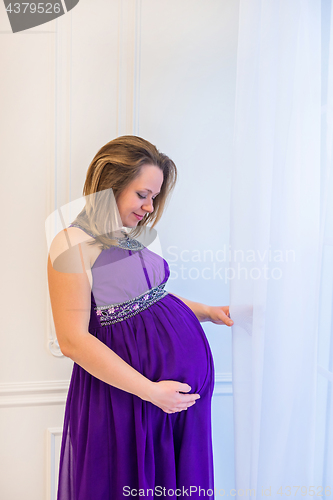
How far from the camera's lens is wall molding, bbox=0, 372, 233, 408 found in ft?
4.07

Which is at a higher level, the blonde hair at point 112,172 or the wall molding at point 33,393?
the blonde hair at point 112,172

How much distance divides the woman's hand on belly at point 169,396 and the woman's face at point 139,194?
454mm

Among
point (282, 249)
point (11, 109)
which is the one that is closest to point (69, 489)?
point (282, 249)

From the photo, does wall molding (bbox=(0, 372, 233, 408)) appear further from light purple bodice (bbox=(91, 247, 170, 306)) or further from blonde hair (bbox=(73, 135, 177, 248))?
blonde hair (bbox=(73, 135, 177, 248))

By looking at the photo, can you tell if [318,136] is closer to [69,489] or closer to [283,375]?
[283,375]

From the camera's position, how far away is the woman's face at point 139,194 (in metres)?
0.94

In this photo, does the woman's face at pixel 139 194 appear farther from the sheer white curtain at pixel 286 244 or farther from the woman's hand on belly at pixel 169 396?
the woman's hand on belly at pixel 169 396

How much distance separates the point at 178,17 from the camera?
124cm

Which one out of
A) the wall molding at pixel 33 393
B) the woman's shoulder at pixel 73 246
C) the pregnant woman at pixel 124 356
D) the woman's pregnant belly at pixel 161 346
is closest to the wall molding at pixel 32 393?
the wall molding at pixel 33 393

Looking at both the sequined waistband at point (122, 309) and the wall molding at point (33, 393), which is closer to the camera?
the sequined waistband at point (122, 309)

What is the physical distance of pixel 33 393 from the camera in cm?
126

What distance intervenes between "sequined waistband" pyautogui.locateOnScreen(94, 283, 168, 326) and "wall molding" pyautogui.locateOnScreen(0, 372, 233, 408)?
0.53m

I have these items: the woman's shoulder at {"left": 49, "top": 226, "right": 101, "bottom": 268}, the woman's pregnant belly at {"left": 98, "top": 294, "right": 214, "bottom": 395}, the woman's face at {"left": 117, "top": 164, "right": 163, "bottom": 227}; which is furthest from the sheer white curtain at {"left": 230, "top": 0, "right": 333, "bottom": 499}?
the woman's shoulder at {"left": 49, "top": 226, "right": 101, "bottom": 268}

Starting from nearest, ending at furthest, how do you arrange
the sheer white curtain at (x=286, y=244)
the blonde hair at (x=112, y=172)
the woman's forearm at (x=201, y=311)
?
the sheer white curtain at (x=286, y=244) → the blonde hair at (x=112, y=172) → the woman's forearm at (x=201, y=311)
